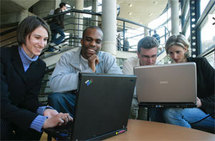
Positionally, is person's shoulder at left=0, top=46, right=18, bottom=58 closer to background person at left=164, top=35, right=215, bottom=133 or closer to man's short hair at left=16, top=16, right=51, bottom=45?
man's short hair at left=16, top=16, right=51, bottom=45

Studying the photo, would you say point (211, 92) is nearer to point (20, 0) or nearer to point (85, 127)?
point (85, 127)

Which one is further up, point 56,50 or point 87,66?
point 56,50

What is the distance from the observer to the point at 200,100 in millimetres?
1202

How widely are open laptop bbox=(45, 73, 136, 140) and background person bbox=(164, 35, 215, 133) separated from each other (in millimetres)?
639

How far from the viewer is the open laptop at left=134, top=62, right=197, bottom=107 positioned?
1062mm

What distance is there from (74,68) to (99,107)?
922mm

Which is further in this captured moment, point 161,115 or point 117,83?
point 161,115

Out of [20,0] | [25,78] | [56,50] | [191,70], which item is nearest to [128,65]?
[191,70]

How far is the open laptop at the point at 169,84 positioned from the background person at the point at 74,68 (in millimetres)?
465

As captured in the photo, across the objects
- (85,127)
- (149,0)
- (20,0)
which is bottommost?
(85,127)

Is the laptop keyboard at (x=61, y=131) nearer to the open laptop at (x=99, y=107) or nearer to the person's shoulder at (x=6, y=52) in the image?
the open laptop at (x=99, y=107)

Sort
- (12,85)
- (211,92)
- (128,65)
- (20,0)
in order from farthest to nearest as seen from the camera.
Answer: (20,0) → (128,65) → (211,92) → (12,85)

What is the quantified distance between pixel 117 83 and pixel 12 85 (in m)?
0.64

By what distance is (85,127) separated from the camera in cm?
62
